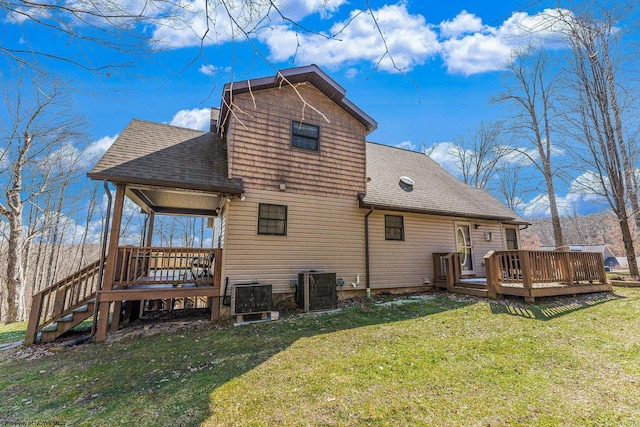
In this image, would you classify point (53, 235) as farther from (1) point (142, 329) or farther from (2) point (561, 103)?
(2) point (561, 103)

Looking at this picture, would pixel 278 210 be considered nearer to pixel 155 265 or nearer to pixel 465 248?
pixel 155 265

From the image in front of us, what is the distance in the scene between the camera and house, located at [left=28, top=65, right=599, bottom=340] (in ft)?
20.3

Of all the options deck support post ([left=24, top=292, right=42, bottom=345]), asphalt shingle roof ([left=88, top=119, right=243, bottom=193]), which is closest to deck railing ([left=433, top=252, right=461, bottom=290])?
asphalt shingle roof ([left=88, top=119, right=243, bottom=193])

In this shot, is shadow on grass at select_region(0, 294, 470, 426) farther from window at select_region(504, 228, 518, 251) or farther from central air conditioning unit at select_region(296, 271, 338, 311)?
window at select_region(504, 228, 518, 251)

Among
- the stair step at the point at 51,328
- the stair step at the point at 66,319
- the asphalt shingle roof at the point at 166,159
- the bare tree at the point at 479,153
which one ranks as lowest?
the stair step at the point at 51,328

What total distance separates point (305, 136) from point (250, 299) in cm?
495

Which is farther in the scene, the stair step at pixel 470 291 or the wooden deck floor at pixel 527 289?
the stair step at pixel 470 291

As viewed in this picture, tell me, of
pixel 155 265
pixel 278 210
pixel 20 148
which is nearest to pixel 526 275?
pixel 278 210

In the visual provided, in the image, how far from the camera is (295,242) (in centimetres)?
764

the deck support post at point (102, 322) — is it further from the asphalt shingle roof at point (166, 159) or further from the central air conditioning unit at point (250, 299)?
the asphalt shingle roof at point (166, 159)

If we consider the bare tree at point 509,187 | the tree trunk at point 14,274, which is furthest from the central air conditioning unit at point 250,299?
the bare tree at point 509,187

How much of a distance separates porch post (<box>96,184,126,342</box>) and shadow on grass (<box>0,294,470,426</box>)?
37 centimetres

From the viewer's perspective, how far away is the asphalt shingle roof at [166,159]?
6.02 meters

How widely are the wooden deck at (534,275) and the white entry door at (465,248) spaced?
63.0 inches
